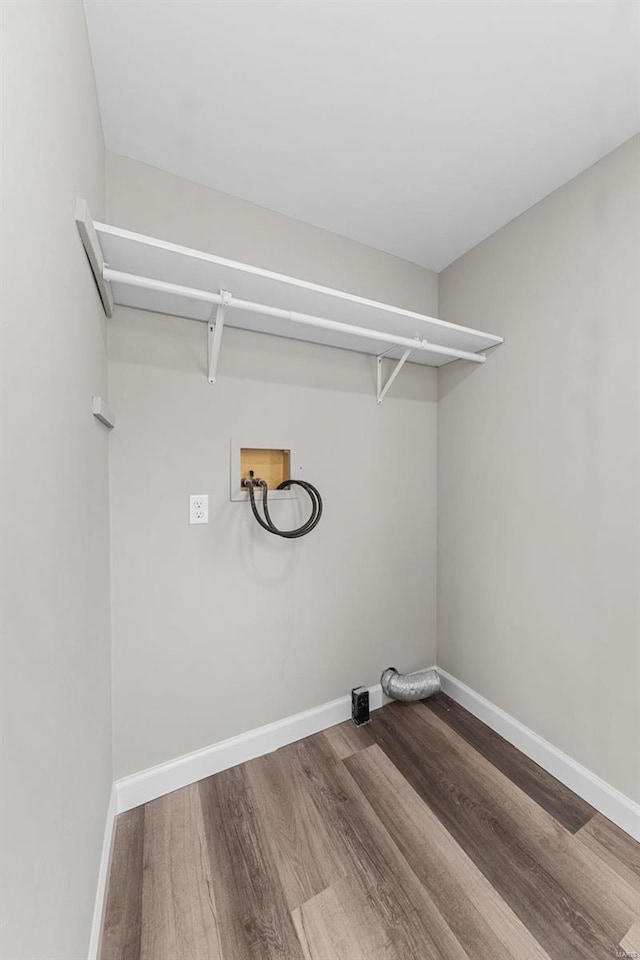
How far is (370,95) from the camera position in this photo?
1.18 meters

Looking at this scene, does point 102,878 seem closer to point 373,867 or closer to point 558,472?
point 373,867

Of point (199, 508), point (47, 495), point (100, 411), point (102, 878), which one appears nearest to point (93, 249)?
point (100, 411)

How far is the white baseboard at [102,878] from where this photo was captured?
3.14ft

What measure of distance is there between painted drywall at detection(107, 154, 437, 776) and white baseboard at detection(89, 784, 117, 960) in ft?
0.47

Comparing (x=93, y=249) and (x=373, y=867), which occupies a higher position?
(x=93, y=249)

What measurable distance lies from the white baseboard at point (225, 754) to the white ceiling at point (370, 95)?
7.75 ft

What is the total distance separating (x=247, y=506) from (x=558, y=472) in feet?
4.41

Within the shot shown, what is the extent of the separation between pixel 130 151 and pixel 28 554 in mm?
1558

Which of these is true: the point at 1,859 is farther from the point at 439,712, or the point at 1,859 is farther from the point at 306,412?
the point at 439,712

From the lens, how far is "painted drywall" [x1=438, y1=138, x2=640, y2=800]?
1.34m

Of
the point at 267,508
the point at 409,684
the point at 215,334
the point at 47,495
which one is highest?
the point at 215,334

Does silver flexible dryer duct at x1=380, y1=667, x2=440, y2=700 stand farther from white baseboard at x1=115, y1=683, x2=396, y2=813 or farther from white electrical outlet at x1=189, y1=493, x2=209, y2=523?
white electrical outlet at x1=189, y1=493, x2=209, y2=523

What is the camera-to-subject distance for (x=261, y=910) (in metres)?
1.09

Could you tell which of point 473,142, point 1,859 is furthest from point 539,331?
point 1,859
